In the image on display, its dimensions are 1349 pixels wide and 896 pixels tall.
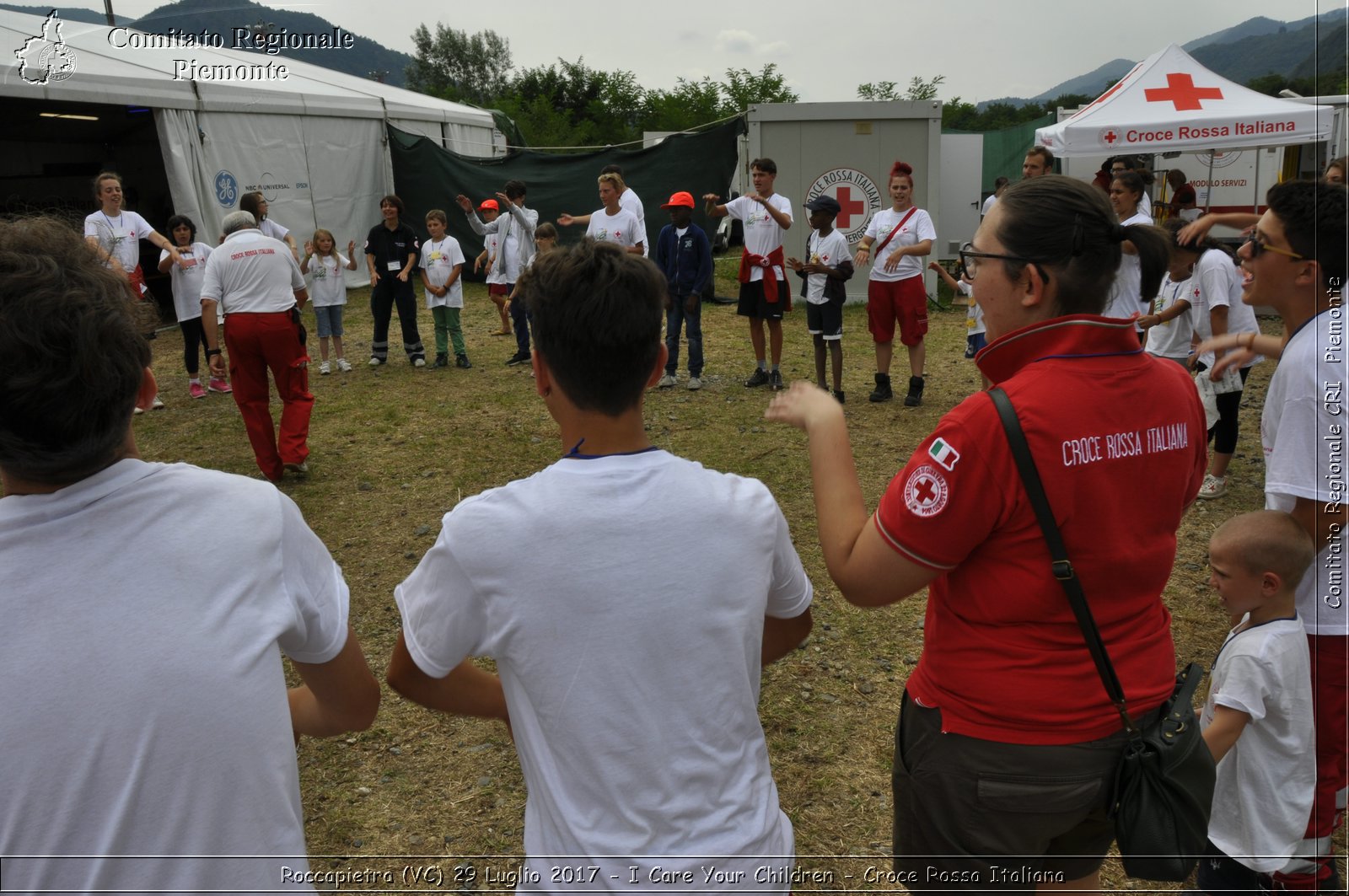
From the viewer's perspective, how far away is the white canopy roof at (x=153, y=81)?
1056 centimetres

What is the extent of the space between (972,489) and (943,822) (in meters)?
0.65

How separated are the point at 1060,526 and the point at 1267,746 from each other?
1.38 meters

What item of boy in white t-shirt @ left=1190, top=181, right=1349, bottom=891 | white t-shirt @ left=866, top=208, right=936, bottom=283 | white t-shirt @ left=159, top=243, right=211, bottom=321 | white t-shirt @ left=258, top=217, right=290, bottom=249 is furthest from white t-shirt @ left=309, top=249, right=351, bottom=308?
boy in white t-shirt @ left=1190, top=181, right=1349, bottom=891

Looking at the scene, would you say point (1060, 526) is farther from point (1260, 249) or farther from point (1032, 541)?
point (1260, 249)

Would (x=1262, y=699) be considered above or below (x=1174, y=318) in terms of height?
below

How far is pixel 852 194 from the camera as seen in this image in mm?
12219

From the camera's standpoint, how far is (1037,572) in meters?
1.58

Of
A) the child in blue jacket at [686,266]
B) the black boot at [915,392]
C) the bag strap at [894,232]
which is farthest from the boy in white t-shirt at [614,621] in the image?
the child in blue jacket at [686,266]

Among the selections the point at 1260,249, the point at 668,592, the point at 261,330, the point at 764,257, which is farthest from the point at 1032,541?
the point at 764,257

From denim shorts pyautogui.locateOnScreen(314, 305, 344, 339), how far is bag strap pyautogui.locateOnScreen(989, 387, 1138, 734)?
9110mm

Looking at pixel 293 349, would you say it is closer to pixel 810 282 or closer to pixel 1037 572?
pixel 810 282

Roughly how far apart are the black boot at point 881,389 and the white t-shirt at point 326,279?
545 centimetres

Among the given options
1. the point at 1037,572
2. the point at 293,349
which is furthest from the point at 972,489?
the point at 293,349

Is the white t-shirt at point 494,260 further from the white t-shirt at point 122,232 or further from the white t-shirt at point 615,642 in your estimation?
the white t-shirt at point 615,642
